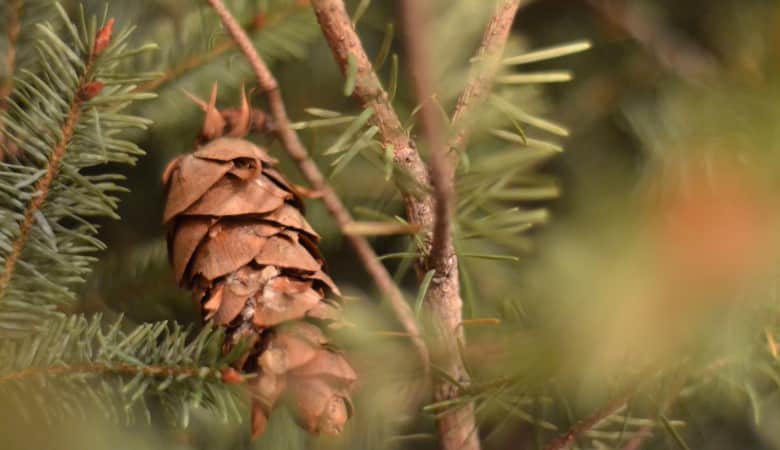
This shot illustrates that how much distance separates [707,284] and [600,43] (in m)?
0.42

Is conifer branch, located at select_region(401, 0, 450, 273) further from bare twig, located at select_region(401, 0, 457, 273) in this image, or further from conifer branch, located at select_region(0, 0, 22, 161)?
conifer branch, located at select_region(0, 0, 22, 161)

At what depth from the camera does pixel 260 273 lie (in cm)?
36

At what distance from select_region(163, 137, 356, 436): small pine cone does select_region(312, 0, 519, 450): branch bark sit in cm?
4

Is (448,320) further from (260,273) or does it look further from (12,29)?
(12,29)

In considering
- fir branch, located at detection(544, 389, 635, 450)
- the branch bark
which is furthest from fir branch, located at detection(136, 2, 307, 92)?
fir branch, located at detection(544, 389, 635, 450)

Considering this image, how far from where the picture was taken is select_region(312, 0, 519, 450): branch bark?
33 centimetres

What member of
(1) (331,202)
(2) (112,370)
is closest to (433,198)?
(1) (331,202)

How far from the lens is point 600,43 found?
57 cm

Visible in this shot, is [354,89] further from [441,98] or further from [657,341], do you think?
[657,341]

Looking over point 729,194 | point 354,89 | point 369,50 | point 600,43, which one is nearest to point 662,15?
point 600,43

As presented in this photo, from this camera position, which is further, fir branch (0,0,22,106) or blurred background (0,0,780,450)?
fir branch (0,0,22,106)

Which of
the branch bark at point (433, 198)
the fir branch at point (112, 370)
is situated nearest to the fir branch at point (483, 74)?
the branch bark at point (433, 198)

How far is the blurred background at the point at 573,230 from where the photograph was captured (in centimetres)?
18

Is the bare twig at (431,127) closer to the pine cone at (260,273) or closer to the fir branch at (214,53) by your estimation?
the pine cone at (260,273)
